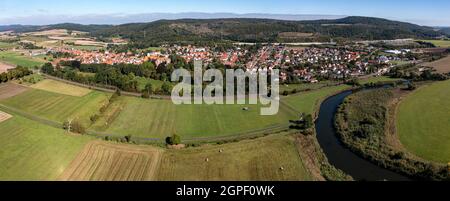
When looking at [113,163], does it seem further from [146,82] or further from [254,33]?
[254,33]

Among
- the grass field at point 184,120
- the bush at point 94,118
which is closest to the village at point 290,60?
the grass field at point 184,120

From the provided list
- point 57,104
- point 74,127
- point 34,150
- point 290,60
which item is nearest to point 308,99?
point 74,127

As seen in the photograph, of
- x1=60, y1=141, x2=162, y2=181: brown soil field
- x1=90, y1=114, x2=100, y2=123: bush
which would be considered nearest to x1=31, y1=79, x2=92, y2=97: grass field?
x1=90, y1=114, x2=100, y2=123: bush

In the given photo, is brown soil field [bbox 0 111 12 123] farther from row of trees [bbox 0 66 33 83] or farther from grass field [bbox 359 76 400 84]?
grass field [bbox 359 76 400 84]

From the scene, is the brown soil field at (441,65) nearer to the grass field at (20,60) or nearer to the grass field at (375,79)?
the grass field at (375,79)

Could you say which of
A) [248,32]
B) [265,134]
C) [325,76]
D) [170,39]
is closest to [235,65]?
[325,76]
